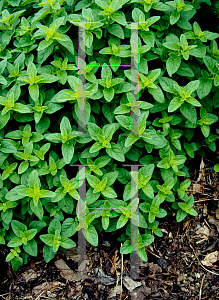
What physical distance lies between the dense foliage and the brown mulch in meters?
0.26

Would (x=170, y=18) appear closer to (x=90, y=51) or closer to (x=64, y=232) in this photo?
(x=90, y=51)

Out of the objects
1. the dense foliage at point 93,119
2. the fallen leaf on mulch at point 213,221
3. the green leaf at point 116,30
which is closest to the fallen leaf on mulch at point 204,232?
the fallen leaf on mulch at point 213,221

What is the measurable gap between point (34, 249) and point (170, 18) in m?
2.97

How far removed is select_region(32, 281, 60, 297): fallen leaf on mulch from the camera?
3130 mm

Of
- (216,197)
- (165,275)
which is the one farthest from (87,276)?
(216,197)

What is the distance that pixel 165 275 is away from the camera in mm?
3303

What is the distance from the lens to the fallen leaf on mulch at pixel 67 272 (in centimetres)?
322

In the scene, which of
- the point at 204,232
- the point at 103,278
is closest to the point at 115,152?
the point at 103,278

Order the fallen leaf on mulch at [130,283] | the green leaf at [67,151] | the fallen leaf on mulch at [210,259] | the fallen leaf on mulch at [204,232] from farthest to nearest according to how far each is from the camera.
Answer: the fallen leaf on mulch at [204,232]
the fallen leaf on mulch at [210,259]
the fallen leaf on mulch at [130,283]
the green leaf at [67,151]

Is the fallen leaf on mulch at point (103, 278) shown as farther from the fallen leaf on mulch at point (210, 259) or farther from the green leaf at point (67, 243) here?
the fallen leaf on mulch at point (210, 259)

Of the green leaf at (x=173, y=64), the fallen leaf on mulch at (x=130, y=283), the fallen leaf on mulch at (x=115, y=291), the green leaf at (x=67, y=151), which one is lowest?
the fallen leaf on mulch at (x=115, y=291)

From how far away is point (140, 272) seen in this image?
10.9ft

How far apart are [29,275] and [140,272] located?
125 cm

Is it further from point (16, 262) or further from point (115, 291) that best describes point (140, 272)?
point (16, 262)
